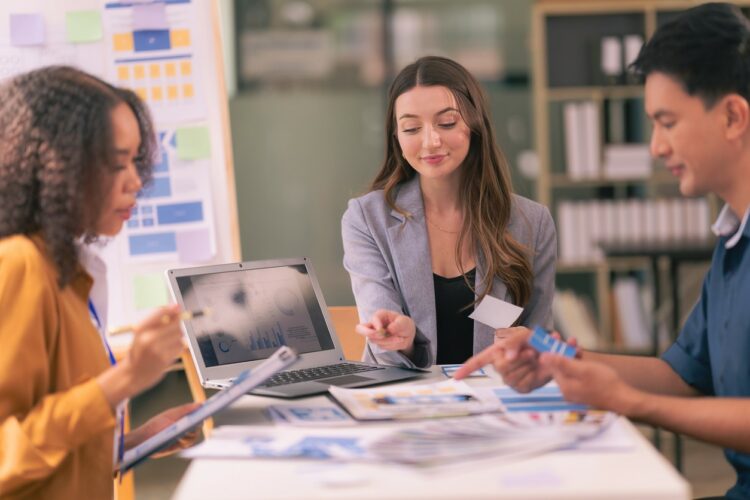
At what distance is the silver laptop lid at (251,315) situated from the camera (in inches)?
73.9

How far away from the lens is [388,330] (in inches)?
76.8

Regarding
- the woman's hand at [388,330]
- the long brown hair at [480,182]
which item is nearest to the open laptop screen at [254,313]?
the woman's hand at [388,330]

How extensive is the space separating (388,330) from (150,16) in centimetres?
172

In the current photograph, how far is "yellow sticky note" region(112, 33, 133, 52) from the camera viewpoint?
3146mm

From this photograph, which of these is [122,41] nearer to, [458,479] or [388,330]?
[388,330]

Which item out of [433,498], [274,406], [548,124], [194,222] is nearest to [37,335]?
[274,406]

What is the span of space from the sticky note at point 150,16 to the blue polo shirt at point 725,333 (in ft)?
6.81

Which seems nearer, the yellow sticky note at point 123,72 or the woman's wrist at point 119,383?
the woman's wrist at point 119,383

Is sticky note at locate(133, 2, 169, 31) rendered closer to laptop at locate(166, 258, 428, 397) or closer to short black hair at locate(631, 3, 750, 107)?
laptop at locate(166, 258, 428, 397)

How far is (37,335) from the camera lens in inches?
54.8

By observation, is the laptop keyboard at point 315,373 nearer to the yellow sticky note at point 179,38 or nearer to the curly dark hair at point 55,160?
the curly dark hair at point 55,160

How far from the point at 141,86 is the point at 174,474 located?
6.03ft

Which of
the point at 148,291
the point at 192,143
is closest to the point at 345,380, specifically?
the point at 148,291

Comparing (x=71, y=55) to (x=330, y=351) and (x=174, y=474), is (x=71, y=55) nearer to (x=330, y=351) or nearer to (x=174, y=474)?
(x=330, y=351)
